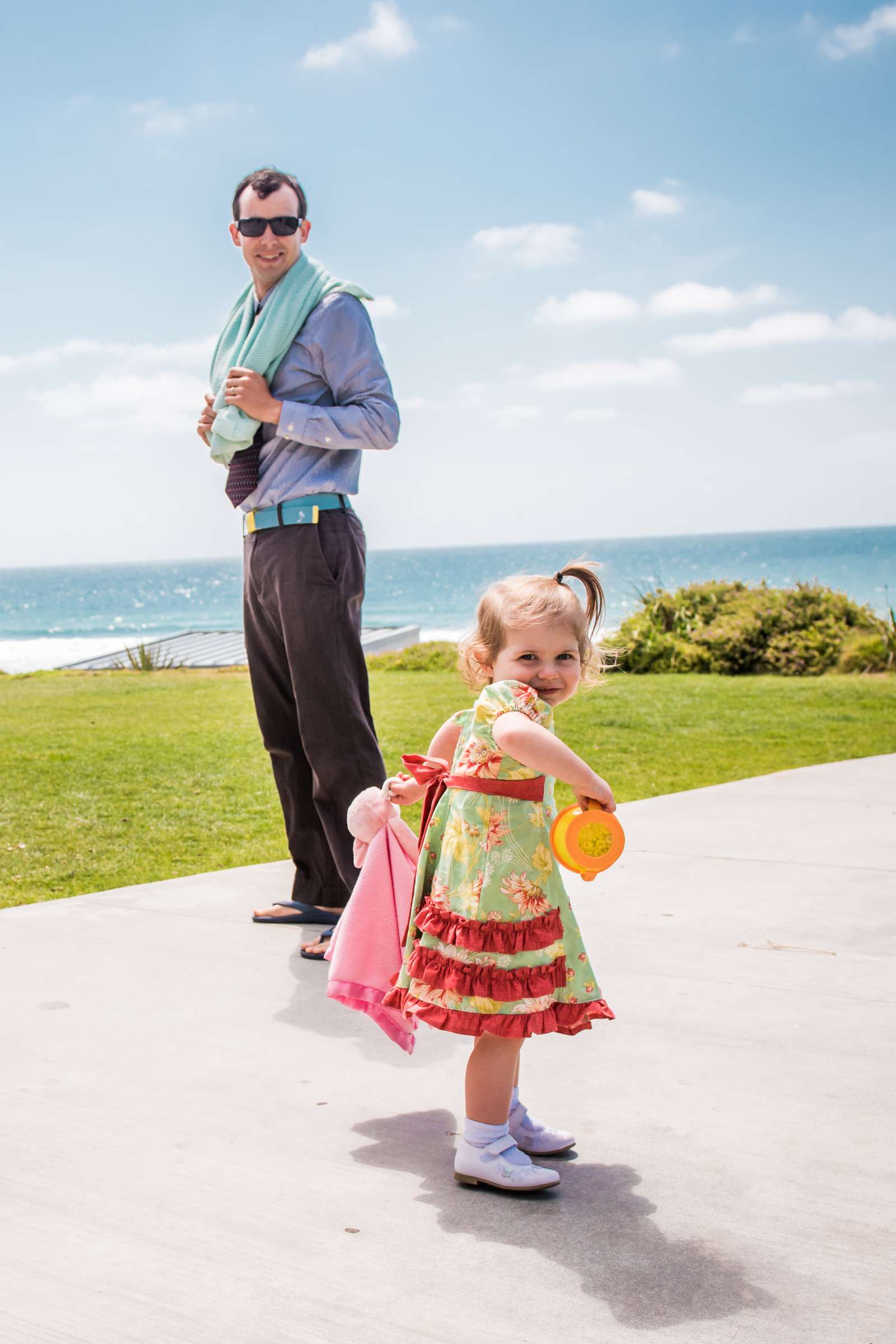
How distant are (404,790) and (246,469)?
1.57m

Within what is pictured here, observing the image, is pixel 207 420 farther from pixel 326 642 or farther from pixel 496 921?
pixel 496 921

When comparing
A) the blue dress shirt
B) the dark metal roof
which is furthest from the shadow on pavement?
the dark metal roof

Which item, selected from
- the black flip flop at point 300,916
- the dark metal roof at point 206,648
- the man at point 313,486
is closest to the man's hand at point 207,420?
the man at point 313,486

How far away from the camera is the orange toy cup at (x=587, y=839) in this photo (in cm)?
229

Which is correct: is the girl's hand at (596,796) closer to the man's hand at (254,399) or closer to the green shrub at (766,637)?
the man's hand at (254,399)

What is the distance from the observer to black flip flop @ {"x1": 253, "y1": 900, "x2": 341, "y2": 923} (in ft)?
13.0

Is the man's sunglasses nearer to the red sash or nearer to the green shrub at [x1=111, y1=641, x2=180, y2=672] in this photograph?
the red sash

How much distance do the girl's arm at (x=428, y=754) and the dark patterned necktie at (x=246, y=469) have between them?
147 cm

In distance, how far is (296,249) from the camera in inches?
150

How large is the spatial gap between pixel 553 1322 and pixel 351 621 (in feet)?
7.36

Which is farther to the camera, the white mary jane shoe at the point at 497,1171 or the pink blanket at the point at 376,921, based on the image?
the pink blanket at the point at 376,921

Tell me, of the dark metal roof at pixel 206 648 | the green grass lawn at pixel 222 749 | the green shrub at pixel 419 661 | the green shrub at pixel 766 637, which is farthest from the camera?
the dark metal roof at pixel 206 648

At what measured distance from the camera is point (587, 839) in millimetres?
2295

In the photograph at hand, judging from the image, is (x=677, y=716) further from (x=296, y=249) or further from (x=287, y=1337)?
(x=287, y=1337)
